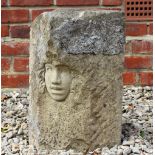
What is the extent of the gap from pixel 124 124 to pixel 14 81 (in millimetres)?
1202

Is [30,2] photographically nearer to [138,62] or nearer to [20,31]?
[20,31]

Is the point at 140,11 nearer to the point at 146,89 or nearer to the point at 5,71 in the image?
the point at 146,89

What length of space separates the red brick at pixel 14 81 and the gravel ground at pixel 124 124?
Answer: 0.07 metres

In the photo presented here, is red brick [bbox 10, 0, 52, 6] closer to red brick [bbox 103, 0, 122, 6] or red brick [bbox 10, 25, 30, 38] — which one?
red brick [bbox 10, 25, 30, 38]

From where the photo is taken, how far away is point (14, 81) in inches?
163

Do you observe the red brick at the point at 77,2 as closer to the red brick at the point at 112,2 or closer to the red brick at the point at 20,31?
the red brick at the point at 112,2

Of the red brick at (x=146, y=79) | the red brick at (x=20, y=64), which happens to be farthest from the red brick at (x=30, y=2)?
the red brick at (x=146, y=79)

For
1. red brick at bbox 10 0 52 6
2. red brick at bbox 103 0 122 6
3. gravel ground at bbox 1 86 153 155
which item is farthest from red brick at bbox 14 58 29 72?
red brick at bbox 103 0 122 6

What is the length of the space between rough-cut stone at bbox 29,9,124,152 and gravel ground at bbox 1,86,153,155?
9 cm

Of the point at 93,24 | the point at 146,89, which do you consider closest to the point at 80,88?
the point at 93,24

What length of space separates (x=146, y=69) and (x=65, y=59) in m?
1.48

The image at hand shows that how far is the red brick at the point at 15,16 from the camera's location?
4.09 m

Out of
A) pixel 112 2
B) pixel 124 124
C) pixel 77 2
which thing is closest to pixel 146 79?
pixel 112 2

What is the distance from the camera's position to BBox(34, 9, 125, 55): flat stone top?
2.76m
